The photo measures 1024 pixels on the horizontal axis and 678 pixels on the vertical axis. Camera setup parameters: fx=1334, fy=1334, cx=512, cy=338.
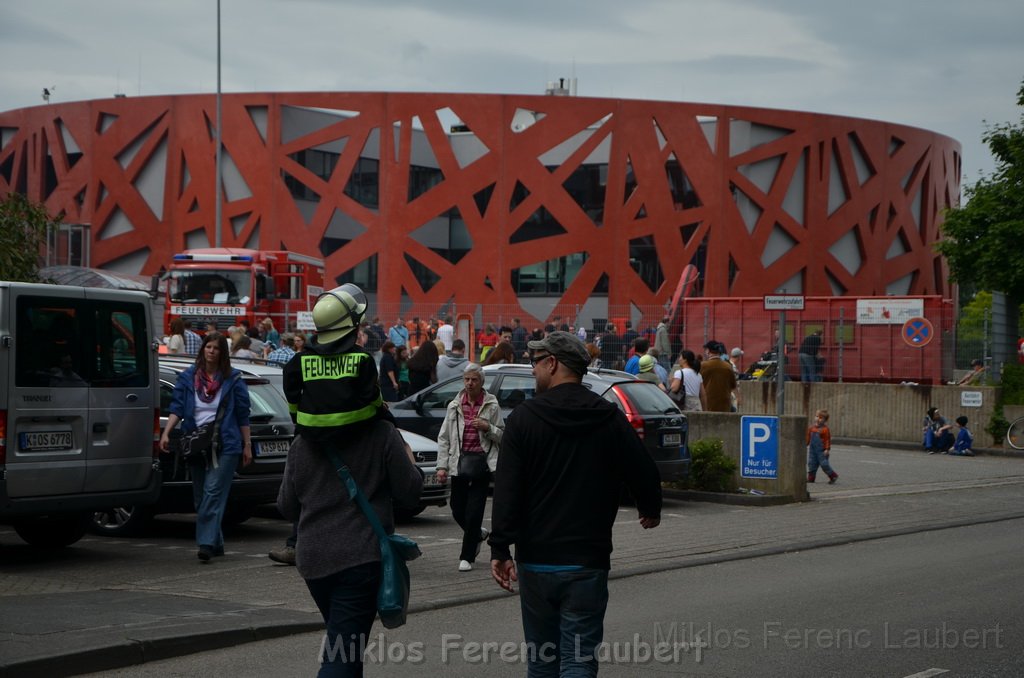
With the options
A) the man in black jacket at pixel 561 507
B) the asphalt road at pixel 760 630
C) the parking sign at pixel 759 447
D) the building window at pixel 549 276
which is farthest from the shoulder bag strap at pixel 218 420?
the building window at pixel 549 276

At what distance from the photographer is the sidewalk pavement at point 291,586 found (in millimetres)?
7129

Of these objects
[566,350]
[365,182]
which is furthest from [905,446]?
[365,182]

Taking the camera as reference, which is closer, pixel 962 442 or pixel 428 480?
pixel 428 480

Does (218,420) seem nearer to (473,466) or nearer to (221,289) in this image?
(473,466)

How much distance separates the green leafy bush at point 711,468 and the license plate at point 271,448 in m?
5.97

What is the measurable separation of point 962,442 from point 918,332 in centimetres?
417

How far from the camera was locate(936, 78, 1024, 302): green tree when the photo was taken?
34.1 m

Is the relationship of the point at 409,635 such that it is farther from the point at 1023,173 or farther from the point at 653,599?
the point at 1023,173

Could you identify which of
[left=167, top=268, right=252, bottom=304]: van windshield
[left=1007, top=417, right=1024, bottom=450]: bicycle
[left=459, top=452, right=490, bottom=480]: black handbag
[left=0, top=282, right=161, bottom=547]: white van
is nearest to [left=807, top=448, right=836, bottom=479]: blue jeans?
[left=1007, top=417, right=1024, bottom=450]: bicycle

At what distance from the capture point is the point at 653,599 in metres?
9.28

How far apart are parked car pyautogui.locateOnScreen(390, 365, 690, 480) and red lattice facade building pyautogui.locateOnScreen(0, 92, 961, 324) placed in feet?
111

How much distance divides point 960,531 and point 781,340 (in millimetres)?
4793

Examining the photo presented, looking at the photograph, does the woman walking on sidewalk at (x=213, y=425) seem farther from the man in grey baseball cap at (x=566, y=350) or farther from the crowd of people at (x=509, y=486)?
the man in grey baseball cap at (x=566, y=350)

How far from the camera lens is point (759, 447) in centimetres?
1619
